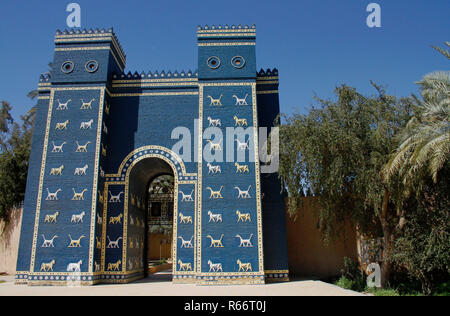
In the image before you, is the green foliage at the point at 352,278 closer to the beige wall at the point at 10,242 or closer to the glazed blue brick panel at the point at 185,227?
the glazed blue brick panel at the point at 185,227

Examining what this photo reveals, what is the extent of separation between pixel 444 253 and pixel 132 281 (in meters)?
10.1

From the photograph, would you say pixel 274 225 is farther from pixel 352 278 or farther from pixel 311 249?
pixel 352 278

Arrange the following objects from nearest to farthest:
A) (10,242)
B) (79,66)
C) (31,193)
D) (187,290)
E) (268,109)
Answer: (187,290) → (31,193) → (79,66) → (268,109) → (10,242)

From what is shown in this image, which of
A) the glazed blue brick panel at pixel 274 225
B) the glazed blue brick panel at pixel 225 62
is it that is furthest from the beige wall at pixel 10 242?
the glazed blue brick panel at pixel 274 225

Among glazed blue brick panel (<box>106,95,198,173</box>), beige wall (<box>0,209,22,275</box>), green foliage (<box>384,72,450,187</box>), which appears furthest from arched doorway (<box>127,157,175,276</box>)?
green foliage (<box>384,72,450,187</box>)

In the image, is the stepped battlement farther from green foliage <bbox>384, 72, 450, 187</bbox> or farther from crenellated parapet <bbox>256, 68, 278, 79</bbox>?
green foliage <bbox>384, 72, 450, 187</bbox>

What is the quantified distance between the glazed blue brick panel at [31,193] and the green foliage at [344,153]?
8.95m

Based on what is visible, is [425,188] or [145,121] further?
[145,121]

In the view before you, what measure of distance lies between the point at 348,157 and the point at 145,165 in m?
7.62

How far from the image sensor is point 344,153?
11.2m

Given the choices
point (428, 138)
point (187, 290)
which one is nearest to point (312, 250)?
point (187, 290)

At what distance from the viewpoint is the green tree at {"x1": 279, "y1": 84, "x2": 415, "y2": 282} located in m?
11.0

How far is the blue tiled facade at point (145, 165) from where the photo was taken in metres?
12.2
